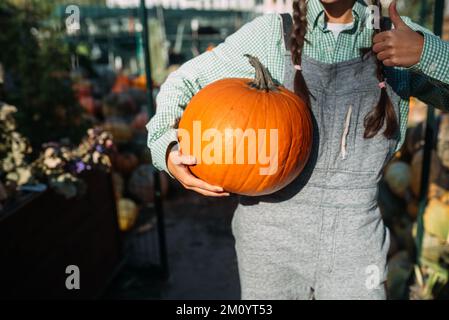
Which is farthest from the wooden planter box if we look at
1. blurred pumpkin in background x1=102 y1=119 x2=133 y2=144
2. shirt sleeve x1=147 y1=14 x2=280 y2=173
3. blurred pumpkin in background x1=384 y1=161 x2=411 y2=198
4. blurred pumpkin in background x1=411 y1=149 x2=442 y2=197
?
blurred pumpkin in background x1=411 y1=149 x2=442 y2=197

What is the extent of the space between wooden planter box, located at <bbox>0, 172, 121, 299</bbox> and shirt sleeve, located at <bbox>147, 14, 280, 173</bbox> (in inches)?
40.9

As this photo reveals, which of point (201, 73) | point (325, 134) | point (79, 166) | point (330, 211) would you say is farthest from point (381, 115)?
point (79, 166)

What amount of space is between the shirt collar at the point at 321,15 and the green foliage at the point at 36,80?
196 centimetres

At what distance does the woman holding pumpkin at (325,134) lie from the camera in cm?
137

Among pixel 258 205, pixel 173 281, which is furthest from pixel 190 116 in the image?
pixel 173 281

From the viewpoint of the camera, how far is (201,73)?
1471 millimetres

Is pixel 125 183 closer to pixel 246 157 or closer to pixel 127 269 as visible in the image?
pixel 127 269

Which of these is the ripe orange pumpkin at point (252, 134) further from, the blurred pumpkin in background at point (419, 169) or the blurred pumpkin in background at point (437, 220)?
the blurred pumpkin in background at point (419, 169)

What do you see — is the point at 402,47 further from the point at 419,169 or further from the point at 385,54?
the point at 419,169

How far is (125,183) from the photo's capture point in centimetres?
472

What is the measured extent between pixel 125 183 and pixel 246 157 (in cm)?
359

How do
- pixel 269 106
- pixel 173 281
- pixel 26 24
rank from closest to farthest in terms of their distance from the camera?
pixel 269 106, pixel 26 24, pixel 173 281

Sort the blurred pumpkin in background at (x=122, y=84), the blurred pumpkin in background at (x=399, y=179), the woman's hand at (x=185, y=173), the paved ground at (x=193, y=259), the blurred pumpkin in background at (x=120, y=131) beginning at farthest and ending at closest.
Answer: the blurred pumpkin in background at (x=122, y=84)
the blurred pumpkin in background at (x=120, y=131)
the blurred pumpkin in background at (x=399, y=179)
the paved ground at (x=193, y=259)
the woman's hand at (x=185, y=173)

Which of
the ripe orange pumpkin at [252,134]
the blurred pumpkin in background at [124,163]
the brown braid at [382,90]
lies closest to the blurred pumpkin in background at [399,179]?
the brown braid at [382,90]
